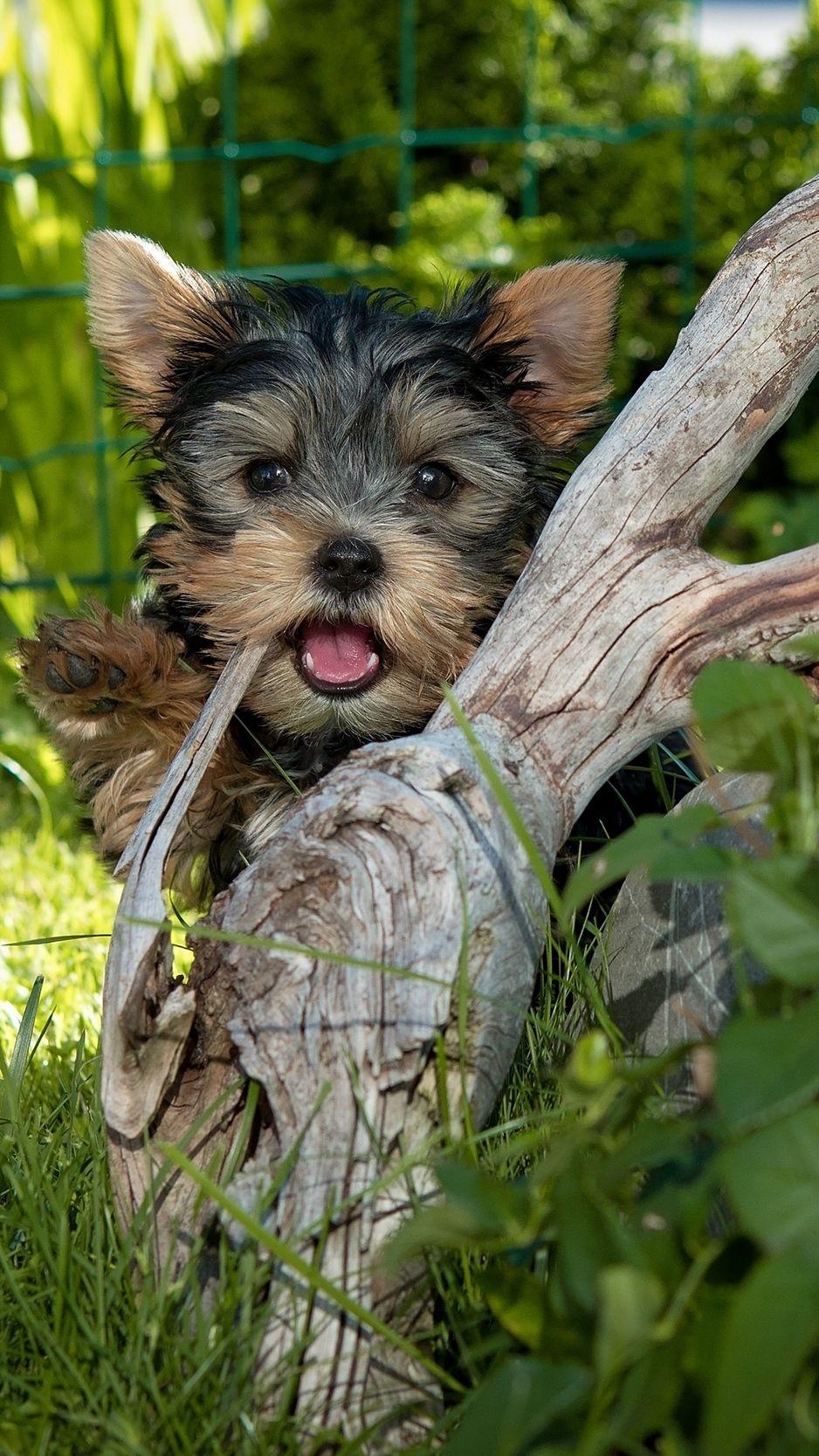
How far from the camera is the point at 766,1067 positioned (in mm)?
1280

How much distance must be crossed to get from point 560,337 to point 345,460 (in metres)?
0.53

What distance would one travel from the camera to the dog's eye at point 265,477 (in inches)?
121

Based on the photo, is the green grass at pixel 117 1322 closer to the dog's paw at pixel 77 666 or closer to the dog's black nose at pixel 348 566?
the dog's paw at pixel 77 666

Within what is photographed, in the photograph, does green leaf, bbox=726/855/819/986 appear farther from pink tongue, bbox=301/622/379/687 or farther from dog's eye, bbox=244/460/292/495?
dog's eye, bbox=244/460/292/495

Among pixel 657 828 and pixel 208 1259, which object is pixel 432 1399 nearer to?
pixel 208 1259

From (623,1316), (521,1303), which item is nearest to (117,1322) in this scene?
(521,1303)

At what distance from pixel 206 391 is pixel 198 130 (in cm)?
434

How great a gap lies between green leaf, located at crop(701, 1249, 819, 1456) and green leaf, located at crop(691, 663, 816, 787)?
52cm

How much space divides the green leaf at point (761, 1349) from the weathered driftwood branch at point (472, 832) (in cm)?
62

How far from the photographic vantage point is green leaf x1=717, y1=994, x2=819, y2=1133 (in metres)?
1.25

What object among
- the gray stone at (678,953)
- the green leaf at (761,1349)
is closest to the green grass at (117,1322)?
the gray stone at (678,953)

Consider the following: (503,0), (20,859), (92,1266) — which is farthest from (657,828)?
(503,0)

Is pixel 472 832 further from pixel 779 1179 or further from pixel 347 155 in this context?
pixel 347 155

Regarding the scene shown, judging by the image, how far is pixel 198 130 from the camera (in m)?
6.86
